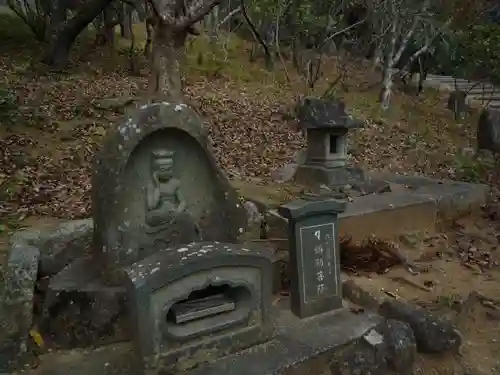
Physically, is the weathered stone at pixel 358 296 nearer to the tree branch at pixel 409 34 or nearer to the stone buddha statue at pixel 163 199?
the stone buddha statue at pixel 163 199

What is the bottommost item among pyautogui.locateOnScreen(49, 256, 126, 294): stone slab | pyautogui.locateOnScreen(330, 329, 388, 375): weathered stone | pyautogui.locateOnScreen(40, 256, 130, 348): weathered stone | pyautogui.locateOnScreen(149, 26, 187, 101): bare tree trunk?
pyautogui.locateOnScreen(330, 329, 388, 375): weathered stone

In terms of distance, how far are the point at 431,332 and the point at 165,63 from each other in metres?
6.70

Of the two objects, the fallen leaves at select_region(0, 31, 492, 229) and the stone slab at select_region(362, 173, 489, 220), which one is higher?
the fallen leaves at select_region(0, 31, 492, 229)

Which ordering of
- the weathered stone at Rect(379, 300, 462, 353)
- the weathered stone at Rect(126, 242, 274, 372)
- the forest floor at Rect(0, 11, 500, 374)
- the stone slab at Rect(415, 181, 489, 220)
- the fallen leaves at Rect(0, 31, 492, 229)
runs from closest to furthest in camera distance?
the weathered stone at Rect(126, 242, 274, 372), the weathered stone at Rect(379, 300, 462, 353), the forest floor at Rect(0, 11, 500, 374), the stone slab at Rect(415, 181, 489, 220), the fallen leaves at Rect(0, 31, 492, 229)

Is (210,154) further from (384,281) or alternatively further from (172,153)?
(384,281)

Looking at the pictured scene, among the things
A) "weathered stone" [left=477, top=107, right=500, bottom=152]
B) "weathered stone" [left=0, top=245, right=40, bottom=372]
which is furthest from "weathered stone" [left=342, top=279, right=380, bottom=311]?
"weathered stone" [left=477, top=107, right=500, bottom=152]

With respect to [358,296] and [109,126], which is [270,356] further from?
[109,126]

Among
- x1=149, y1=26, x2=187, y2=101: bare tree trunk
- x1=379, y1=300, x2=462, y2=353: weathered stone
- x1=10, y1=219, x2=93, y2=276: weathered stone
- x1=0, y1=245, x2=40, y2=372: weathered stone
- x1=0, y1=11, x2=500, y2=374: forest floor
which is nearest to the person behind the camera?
x1=0, y1=245, x2=40, y2=372: weathered stone

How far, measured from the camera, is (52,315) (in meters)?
4.15

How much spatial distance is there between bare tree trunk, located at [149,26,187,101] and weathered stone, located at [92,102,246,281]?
4.42 meters

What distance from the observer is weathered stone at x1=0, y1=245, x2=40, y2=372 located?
12.0ft

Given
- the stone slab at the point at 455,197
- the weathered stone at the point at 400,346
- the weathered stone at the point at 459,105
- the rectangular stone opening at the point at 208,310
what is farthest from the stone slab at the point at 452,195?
the weathered stone at the point at 459,105

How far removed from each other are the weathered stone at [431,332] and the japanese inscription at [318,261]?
25.5 inches

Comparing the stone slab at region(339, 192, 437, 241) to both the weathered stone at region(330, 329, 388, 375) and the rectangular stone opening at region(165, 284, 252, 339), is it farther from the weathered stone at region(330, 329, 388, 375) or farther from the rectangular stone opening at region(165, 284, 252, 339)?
the rectangular stone opening at region(165, 284, 252, 339)
